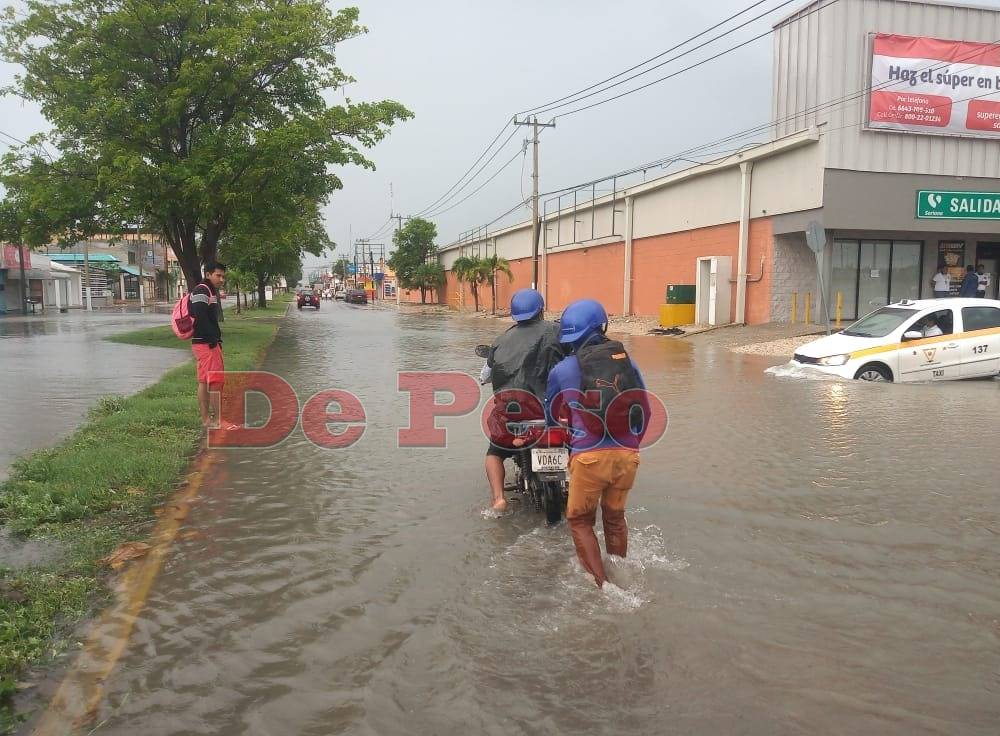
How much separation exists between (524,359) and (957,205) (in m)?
21.7

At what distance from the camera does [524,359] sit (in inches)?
220

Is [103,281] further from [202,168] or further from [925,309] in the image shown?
[925,309]

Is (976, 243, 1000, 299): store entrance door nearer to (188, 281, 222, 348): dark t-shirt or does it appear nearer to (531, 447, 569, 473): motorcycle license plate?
(188, 281, 222, 348): dark t-shirt

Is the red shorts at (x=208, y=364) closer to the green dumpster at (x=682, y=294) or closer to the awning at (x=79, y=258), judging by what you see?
the green dumpster at (x=682, y=294)

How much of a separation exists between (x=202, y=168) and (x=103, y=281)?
5458 centimetres

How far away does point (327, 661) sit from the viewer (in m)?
3.60

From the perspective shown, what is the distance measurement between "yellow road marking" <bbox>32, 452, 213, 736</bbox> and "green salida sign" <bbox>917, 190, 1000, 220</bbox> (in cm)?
2281

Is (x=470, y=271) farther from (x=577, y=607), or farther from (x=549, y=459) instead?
(x=577, y=607)


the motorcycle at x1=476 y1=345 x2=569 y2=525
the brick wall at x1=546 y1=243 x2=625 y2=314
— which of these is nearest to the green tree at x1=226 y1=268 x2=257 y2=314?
the brick wall at x1=546 y1=243 x2=625 y2=314

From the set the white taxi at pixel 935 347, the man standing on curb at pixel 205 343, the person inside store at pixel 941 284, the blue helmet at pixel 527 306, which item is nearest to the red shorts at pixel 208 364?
the man standing on curb at pixel 205 343

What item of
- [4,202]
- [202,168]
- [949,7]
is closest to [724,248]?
[949,7]

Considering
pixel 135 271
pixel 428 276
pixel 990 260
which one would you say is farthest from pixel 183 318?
pixel 135 271

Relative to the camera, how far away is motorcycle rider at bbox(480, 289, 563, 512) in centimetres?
558

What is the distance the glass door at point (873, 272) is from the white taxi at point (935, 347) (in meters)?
12.1
